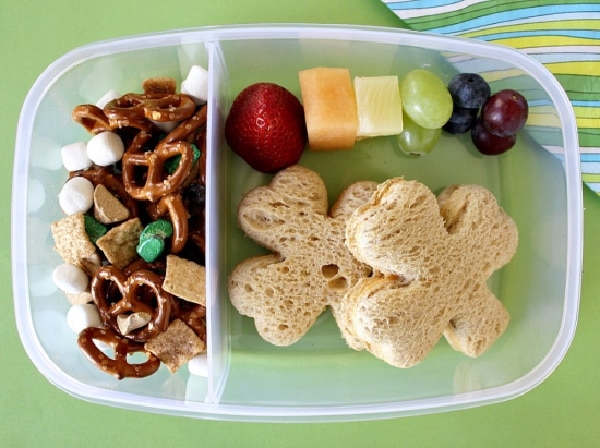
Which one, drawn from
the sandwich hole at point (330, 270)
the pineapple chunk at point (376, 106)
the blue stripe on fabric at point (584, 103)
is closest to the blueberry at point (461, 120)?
the pineapple chunk at point (376, 106)

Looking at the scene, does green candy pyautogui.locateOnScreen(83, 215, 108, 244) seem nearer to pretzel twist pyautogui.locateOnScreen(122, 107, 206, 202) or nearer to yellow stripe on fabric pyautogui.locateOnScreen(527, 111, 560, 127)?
pretzel twist pyautogui.locateOnScreen(122, 107, 206, 202)

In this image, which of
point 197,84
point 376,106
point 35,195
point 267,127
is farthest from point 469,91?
point 35,195

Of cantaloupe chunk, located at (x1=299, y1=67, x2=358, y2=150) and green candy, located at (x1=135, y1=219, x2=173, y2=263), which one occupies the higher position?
cantaloupe chunk, located at (x1=299, y1=67, x2=358, y2=150)

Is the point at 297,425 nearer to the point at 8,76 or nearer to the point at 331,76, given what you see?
the point at 331,76

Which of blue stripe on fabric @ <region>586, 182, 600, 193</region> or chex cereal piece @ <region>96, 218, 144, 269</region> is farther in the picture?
blue stripe on fabric @ <region>586, 182, 600, 193</region>

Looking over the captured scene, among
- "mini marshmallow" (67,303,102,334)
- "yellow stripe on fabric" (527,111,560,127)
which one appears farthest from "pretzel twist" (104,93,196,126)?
"yellow stripe on fabric" (527,111,560,127)

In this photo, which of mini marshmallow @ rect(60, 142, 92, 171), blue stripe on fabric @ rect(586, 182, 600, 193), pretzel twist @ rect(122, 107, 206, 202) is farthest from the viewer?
blue stripe on fabric @ rect(586, 182, 600, 193)
